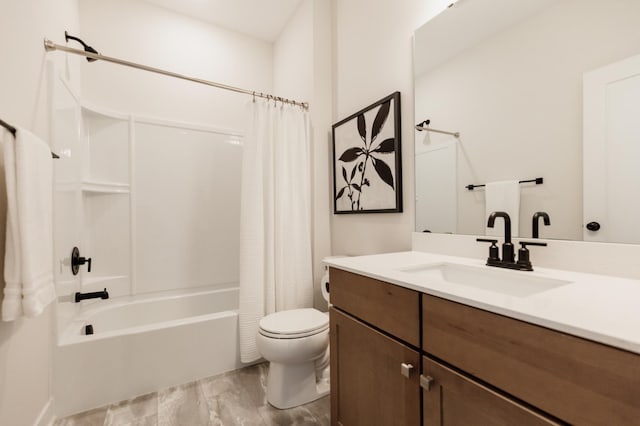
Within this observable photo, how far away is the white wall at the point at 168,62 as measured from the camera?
7.11 ft

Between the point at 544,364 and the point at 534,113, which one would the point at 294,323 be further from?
the point at 534,113

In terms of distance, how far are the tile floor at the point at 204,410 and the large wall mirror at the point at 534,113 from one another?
120cm

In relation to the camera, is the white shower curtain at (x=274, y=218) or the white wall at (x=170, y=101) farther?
the white wall at (x=170, y=101)

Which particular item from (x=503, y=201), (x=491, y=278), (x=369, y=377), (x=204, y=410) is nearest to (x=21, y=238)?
(x=204, y=410)

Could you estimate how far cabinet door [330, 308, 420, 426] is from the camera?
2.67 feet

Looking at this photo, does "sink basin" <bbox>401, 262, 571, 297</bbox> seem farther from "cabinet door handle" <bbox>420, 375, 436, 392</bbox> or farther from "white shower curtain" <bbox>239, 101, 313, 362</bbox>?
"white shower curtain" <bbox>239, 101, 313, 362</bbox>

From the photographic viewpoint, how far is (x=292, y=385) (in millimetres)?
1516

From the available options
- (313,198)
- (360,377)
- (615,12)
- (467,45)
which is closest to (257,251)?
(313,198)

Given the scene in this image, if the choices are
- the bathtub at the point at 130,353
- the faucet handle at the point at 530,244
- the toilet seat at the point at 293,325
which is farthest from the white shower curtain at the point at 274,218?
the faucet handle at the point at 530,244

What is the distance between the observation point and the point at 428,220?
1.44 meters

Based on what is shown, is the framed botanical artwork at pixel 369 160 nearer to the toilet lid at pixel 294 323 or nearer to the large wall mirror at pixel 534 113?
the large wall mirror at pixel 534 113

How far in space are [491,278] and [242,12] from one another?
287cm

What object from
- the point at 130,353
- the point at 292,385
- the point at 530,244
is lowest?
the point at 292,385

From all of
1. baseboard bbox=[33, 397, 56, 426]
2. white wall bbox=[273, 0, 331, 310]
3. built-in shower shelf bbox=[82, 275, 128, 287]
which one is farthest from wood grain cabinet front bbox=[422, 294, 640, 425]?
built-in shower shelf bbox=[82, 275, 128, 287]
